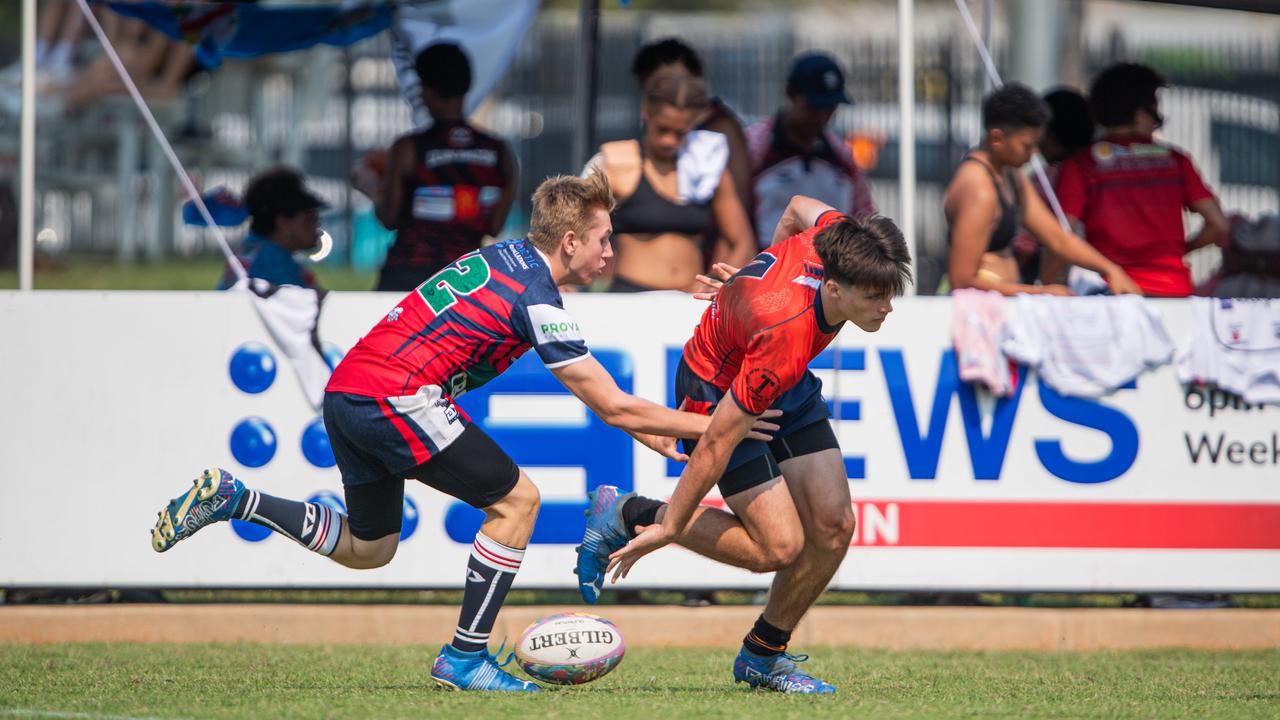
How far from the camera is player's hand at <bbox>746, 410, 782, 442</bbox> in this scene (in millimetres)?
5949

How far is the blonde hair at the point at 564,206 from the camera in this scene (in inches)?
232

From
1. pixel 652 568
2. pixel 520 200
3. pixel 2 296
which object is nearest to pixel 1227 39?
pixel 520 200

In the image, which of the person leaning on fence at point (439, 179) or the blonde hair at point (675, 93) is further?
the person leaning on fence at point (439, 179)

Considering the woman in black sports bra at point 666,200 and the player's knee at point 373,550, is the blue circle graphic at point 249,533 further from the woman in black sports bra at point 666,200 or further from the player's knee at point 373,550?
the woman in black sports bra at point 666,200

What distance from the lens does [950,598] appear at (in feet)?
27.0

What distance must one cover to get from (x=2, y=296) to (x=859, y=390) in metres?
4.08

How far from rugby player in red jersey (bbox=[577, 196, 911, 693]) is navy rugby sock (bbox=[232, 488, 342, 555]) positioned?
3.13ft

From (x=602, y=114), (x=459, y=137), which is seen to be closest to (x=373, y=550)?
(x=459, y=137)

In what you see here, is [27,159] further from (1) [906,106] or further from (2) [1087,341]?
(2) [1087,341]

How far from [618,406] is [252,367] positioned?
2753 millimetres

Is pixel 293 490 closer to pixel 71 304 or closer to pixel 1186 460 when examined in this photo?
pixel 71 304

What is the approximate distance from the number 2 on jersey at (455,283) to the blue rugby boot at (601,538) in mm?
922

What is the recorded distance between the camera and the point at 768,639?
623cm

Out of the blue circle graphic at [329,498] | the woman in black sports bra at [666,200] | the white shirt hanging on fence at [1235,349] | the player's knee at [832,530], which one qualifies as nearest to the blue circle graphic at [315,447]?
the blue circle graphic at [329,498]
